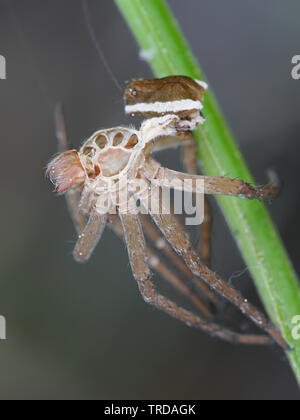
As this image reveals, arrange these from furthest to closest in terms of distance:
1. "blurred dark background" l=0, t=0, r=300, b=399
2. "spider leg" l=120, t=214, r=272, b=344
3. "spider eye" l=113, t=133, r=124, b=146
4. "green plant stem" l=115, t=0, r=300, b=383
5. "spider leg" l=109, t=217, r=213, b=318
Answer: "blurred dark background" l=0, t=0, r=300, b=399, "spider leg" l=109, t=217, r=213, b=318, "spider leg" l=120, t=214, r=272, b=344, "spider eye" l=113, t=133, r=124, b=146, "green plant stem" l=115, t=0, r=300, b=383

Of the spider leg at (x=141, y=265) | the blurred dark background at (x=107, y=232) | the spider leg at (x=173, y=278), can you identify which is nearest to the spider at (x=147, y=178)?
the spider leg at (x=141, y=265)

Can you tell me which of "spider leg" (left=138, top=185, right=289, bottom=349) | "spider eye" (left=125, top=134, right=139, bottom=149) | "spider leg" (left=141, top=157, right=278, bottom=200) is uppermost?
"spider eye" (left=125, top=134, right=139, bottom=149)

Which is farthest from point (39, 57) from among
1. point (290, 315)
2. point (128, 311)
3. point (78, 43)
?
point (290, 315)

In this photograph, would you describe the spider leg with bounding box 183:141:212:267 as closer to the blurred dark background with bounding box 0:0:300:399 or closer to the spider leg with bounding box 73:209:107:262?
the spider leg with bounding box 73:209:107:262

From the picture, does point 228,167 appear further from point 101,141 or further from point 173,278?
point 173,278

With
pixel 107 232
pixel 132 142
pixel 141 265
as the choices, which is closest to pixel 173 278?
pixel 141 265

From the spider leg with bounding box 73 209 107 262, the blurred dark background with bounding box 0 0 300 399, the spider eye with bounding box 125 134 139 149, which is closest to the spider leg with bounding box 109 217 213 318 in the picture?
the spider leg with bounding box 73 209 107 262
